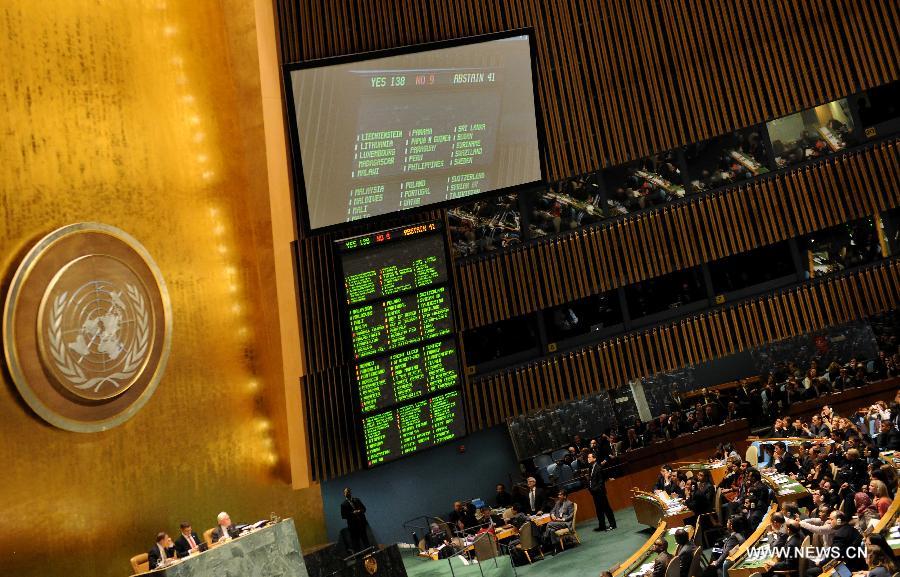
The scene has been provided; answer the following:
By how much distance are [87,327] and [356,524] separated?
4334mm

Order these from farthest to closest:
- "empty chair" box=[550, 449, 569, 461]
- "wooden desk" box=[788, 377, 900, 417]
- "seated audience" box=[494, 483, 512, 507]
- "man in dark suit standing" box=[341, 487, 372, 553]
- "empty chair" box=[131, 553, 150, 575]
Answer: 1. "empty chair" box=[550, 449, 569, 461]
2. "wooden desk" box=[788, 377, 900, 417]
3. "seated audience" box=[494, 483, 512, 507]
4. "man in dark suit standing" box=[341, 487, 372, 553]
5. "empty chair" box=[131, 553, 150, 575]

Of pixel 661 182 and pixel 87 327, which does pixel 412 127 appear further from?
pixel 661 182

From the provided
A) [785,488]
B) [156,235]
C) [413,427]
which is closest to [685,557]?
[785,488]

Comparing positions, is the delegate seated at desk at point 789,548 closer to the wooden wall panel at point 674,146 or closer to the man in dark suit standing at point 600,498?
the man in dark suit standing at point 600,498

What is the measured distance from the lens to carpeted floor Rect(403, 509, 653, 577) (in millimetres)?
10633

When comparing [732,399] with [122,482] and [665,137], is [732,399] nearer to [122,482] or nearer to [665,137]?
[665,137]

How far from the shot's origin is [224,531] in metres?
9.22

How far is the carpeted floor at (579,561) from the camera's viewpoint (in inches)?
419

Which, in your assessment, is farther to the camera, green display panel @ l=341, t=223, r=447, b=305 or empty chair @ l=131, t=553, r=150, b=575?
green display panel @ l=341, t=223, r=447, b=305

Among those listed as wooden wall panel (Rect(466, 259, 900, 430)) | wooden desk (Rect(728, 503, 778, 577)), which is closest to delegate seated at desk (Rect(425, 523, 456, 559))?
wooden wall panel (Rect(466, 259, 900, 430))

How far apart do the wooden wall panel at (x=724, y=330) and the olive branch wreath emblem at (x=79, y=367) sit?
578 centimetres

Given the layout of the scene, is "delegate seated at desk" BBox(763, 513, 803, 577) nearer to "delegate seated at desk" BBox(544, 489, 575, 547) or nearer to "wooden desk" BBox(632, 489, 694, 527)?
"wooden desk" BBox(632, 489, 694, 527)

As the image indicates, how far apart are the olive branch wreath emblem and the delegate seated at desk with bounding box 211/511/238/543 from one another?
168 centimetres

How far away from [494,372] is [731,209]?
13.8ft
